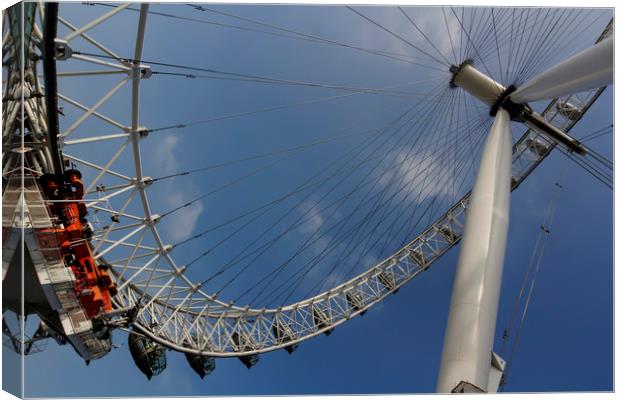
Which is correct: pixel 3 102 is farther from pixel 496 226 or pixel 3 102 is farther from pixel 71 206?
pixel 496 226

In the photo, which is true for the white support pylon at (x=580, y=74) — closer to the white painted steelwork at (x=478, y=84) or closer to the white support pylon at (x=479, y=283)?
the white support pylon at (x=479, y=283)

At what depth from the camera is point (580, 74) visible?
902cm

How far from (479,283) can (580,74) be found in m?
4.55

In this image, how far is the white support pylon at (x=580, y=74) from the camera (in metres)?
8.42

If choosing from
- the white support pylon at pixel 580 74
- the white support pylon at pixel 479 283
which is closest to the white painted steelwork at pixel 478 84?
the white support pylon at pixel 580 74

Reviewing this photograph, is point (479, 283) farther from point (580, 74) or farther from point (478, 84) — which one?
point (478, 84)

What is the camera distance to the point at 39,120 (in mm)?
12383

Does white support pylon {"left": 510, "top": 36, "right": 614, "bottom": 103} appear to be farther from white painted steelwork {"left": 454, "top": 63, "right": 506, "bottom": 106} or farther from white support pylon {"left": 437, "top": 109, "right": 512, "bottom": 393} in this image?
white painted steelwork {"left": 454, "top": 63, "right": 506, "bottom": 106}

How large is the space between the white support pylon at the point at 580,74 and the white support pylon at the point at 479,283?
1.77 meters

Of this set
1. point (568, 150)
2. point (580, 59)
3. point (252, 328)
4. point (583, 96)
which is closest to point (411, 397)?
point (580, 59)

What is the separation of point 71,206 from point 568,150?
14.8m

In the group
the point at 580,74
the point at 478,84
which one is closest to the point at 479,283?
the point at 580,74

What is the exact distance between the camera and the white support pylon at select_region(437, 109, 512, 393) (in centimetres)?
823

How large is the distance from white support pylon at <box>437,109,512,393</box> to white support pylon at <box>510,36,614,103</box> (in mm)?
1775
